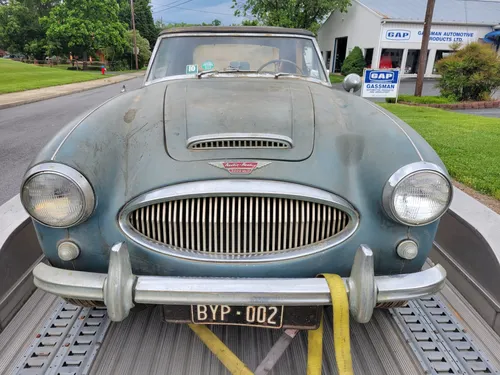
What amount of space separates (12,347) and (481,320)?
2.57 m

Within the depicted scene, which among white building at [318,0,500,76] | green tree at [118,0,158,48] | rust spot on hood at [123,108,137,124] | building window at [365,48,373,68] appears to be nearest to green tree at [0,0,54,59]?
green tree at [118,0,158,48]

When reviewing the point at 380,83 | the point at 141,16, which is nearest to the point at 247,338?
the point at 380,83

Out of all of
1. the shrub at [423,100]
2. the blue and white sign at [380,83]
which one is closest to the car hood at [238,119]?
the blue and white sign at [380,83]

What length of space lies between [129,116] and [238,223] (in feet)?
3.11

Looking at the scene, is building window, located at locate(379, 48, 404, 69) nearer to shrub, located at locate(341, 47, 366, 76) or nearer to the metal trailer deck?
shrub, located at locate(341, 47, 366, 76)

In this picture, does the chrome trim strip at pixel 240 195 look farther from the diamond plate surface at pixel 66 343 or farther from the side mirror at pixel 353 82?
the side mirror at pixel 353 82

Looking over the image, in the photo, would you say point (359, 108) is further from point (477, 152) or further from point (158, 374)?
point (477, 152)

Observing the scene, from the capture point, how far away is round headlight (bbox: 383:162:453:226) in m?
1.66

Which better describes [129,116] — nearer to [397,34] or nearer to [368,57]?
[397,34]

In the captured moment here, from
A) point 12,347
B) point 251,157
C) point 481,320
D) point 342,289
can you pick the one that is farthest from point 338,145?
point 12,347

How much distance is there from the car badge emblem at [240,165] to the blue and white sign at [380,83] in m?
10.8

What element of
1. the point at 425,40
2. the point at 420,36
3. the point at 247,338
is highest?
the point at 420,36

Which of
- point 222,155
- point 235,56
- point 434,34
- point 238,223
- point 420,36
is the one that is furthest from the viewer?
point 434,34

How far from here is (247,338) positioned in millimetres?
2033
